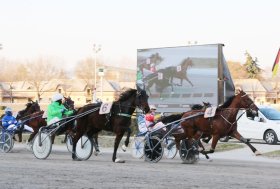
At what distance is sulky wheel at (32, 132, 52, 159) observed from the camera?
1872 centimetres

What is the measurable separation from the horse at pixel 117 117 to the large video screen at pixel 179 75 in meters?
16.0

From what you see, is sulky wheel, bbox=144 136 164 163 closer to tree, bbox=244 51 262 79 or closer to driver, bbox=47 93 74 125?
driver, bbox=47 93 74 125

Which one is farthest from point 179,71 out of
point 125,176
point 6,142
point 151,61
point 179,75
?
point 125,176

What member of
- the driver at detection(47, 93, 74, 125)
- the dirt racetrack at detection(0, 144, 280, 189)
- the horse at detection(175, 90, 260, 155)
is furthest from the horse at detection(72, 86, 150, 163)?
the dirt racetrack at detection(0, 144, 280, 189)

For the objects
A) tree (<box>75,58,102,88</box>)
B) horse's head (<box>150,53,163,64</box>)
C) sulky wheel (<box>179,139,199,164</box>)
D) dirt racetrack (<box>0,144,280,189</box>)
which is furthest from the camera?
tree (<box>75,58,102,88</box>)

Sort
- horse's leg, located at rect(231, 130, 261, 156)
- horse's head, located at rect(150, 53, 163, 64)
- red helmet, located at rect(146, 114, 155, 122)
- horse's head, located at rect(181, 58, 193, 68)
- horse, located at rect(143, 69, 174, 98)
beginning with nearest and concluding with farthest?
horse's leg, located at rect(231, 130, 261, 156), red helmet, located at rect(146, 114, 155, 122), horse's head, located at rect(181, 58, 193, 68), horse, located at rect(143, 69, 174, 98), horse's head, located at rect(150, 53, 163, 64)

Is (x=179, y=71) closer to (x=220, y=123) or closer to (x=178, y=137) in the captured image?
(x=178, y=137)

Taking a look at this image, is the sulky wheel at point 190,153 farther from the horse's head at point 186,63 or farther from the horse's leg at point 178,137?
the horse's head at point 186,63

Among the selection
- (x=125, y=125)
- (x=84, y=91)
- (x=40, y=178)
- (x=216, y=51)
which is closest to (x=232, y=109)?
(x=125, y=125)

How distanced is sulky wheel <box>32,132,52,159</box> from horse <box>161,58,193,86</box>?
17880mm

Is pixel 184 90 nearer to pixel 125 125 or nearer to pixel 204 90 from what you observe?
pixel 204 90

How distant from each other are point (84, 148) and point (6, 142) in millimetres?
4568

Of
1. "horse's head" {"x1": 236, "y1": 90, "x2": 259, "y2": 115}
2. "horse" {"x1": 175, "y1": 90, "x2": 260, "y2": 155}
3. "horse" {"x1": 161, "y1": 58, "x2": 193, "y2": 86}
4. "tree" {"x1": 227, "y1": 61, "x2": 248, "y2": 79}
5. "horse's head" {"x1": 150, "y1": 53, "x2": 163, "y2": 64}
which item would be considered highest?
"tree" {"x1": 227, "y1": 61, "x2": 248, "y2": 79}

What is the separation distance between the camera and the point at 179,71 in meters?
36.3
